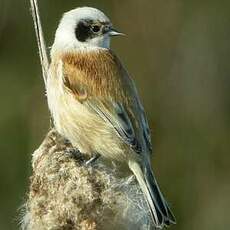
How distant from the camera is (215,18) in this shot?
29.5 ft

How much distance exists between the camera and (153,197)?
19.4ft

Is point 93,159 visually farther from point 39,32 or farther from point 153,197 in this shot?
point 39,32

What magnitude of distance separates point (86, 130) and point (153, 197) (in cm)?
71

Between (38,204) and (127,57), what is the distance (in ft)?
12.0

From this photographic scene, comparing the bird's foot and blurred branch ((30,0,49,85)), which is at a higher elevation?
blurred branch ((30,0,49,85))

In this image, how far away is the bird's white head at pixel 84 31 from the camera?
6.64 meters

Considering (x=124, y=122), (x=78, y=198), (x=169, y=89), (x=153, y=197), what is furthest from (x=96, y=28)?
(x=169, y=89)

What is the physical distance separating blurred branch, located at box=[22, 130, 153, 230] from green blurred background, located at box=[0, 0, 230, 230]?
7.74 ft

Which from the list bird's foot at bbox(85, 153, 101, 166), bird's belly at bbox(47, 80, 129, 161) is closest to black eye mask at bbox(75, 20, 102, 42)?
bird's belly at bbox(47, 80, 129, 161)

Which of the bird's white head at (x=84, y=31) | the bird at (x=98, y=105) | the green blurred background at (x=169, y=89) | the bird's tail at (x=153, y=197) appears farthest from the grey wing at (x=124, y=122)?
the green blurred background at (x=169, y=89)

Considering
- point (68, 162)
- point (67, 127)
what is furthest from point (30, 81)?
point (68, 162)

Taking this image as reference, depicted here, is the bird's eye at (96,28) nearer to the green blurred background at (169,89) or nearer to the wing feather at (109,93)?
→ the wing feather at (109,93)

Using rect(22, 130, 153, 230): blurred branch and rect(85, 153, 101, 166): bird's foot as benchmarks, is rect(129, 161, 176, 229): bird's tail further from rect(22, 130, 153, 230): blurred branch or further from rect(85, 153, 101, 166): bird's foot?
rect(85, 153, 101, 166): bird's foot

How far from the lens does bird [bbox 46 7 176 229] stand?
6180mm
